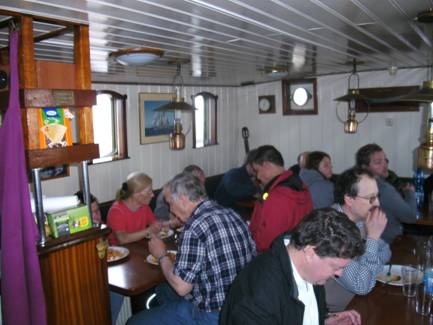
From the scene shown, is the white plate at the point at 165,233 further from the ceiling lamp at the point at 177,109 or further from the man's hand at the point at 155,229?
the ceiling lamp at the point at 177,109

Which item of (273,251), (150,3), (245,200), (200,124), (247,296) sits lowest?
(245,200)

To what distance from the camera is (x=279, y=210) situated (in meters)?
3.45

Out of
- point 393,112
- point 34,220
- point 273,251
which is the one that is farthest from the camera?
point 393,112

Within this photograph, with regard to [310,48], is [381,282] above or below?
below

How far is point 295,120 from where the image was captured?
25.2 feet

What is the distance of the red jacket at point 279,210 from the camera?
346 cm

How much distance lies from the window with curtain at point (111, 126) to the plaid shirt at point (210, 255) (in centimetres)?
339

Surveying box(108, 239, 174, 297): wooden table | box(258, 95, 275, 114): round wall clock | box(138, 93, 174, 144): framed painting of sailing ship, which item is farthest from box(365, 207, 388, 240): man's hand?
box(258, 95, 275, 114): round wall clock

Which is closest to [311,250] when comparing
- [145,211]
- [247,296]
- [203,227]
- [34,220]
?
[247,296]

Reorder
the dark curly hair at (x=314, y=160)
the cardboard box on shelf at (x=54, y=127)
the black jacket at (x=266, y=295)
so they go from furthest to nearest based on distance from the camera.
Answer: the dark curly hair at (x=314, y=160)
the cardboard box on shelf at (x=54, y=127)
the black jacket at (x=266, y=295)

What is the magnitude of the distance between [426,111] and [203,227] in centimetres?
523

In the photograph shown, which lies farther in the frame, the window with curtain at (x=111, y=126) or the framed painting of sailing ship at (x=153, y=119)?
the framed painting of sailing ship at (x=153, y=119)

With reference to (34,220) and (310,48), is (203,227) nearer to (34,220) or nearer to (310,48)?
(34,220)

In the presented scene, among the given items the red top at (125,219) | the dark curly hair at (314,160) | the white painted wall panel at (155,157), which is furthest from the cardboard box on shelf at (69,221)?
the dark curly hair at (314,160)
